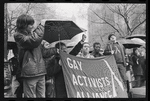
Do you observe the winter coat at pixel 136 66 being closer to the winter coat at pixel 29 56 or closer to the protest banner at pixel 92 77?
the protest banner at pixel 92 77

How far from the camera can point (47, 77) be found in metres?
6.31

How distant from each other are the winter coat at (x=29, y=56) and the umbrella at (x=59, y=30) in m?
0.46

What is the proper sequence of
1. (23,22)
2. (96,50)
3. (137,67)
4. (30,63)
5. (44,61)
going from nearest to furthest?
(30,63)
(23,22)
(44,61)
(96,50)
(137,67)

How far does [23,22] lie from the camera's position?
20.1 ft

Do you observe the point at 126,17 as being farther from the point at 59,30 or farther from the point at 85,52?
the point at 59,30

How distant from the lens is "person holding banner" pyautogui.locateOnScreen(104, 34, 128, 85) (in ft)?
21.6

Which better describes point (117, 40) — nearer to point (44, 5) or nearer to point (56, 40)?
point (56, 40)

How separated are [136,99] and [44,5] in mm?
3737

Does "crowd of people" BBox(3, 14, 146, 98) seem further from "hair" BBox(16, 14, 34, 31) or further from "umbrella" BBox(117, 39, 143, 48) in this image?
"umbrella" BBox(117, 39, 143, 48)

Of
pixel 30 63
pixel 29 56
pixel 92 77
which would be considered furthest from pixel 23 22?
pixel 92 77

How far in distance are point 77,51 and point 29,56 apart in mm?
1332

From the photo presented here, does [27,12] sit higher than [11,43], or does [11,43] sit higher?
[27,12]

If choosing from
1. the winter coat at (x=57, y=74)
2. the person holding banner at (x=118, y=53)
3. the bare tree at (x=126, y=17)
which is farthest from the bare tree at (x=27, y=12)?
the person holding banner at (x=118, y=53)
